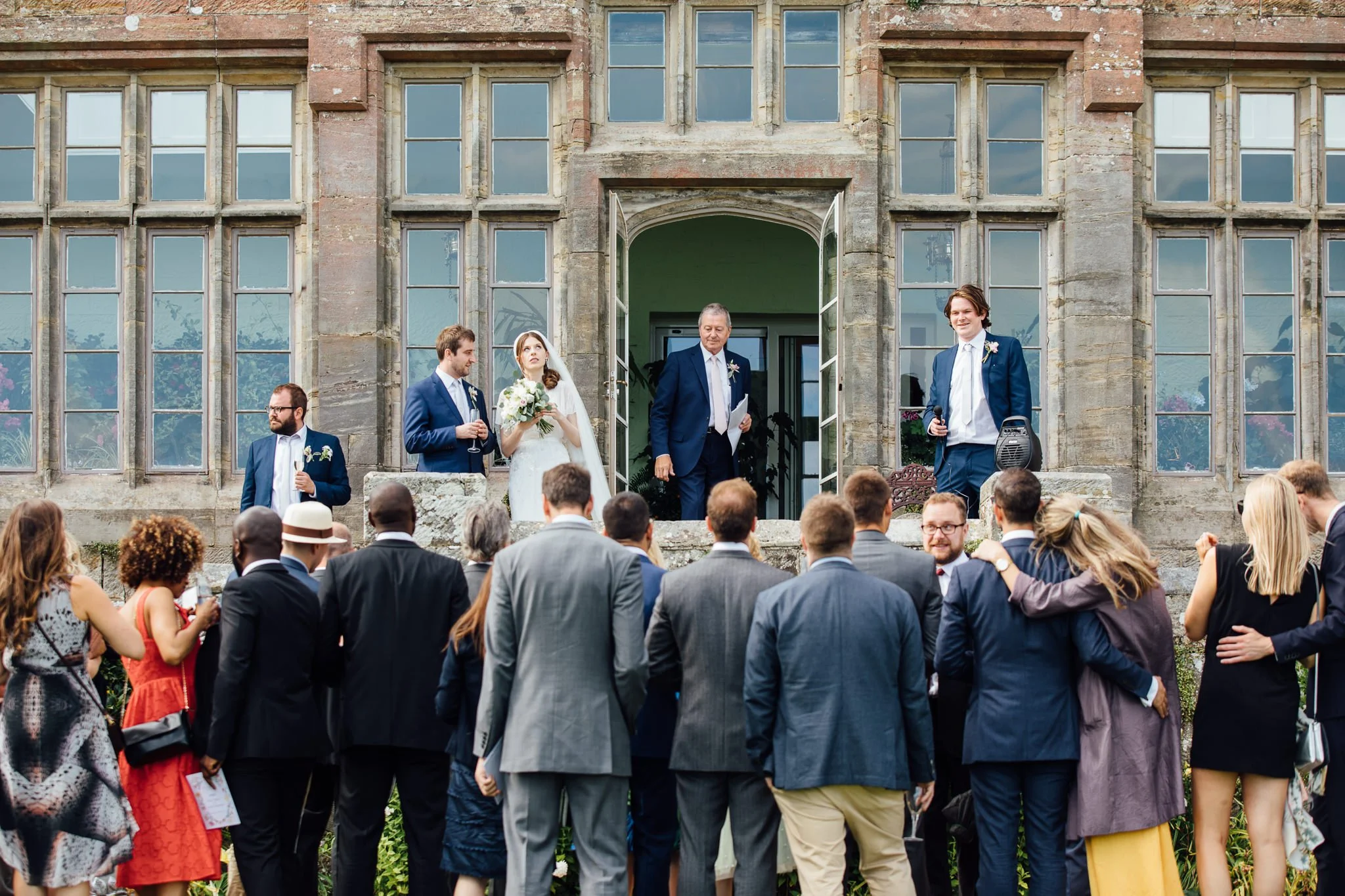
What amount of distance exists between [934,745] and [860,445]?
4.81 meters

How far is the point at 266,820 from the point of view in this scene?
18.6 ft

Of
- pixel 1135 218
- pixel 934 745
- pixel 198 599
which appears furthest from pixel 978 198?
pixel 198 599

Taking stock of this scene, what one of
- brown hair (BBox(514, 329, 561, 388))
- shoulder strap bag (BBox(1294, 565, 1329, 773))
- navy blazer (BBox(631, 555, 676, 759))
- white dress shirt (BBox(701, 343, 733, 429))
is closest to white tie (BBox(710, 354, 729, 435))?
white dress shirt (BBox(701, 343, 733, 429))

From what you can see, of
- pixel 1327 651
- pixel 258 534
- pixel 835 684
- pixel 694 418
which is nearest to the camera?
pixel 835 684

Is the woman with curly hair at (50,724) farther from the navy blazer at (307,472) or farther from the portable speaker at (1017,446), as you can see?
the portable speaker at (1017,446)

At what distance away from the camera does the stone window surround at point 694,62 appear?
10.9 meters

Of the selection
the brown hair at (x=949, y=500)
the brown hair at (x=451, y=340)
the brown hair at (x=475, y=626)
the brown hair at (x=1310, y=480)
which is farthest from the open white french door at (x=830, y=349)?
the brown hair at (x=475, y=626)

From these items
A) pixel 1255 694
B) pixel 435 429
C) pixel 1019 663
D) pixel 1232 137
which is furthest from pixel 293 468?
pixel 1232 137

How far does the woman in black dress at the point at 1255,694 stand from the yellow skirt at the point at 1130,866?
42 centimetres

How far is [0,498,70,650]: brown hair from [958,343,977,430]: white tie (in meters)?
5.06

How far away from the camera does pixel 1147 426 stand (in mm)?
10750

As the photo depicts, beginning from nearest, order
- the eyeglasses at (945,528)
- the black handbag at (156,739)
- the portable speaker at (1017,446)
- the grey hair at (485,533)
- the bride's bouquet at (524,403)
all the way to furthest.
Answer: the black handbag at (156,739) → the grey hair at (485,533) → the eyeglasses at (945,528) → the portable speaker at (1017,446) → the bride's bouquet at (524,403)

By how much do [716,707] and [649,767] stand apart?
0.51 meters

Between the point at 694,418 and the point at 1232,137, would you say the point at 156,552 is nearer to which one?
the point at 694,418
